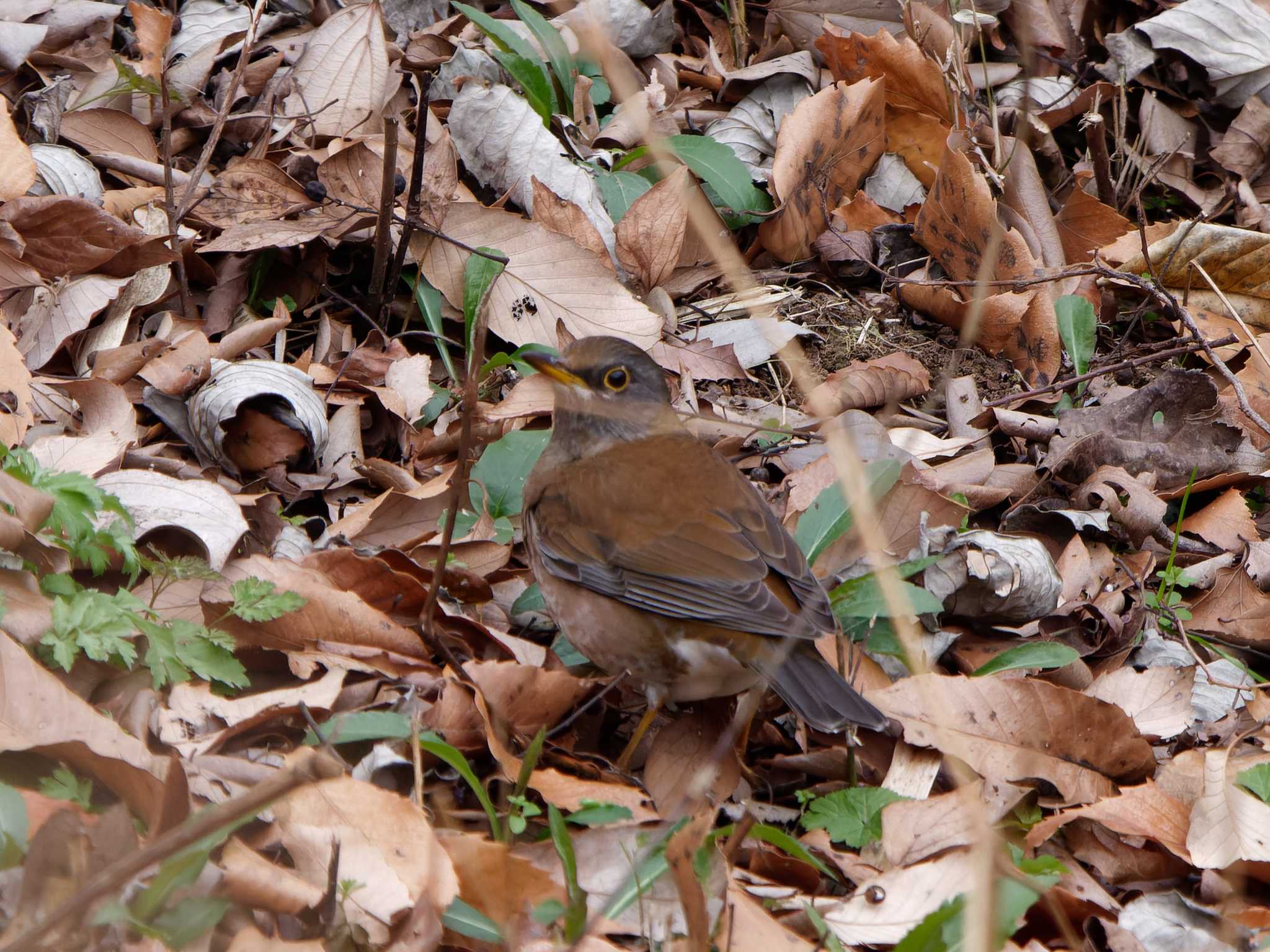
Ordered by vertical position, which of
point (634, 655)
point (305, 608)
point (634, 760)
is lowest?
point (634, 760)

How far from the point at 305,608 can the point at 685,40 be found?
4.99 m

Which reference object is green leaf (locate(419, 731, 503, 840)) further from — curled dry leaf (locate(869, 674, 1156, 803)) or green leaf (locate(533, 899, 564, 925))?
curled dry leaf (locate(869, 674, 1156, 803))

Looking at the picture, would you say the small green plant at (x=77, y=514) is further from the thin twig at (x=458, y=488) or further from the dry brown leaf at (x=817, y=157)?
the dry brown leaf at (x=817, y=157)

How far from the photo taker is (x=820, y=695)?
13.7 ft

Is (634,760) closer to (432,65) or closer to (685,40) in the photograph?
(432,65)

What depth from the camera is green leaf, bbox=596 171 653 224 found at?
21.2 ft

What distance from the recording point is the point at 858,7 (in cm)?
756

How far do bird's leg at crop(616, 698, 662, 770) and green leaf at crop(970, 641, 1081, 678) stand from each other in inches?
47.9

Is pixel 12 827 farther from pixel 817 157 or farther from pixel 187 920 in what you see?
pixel 817 157

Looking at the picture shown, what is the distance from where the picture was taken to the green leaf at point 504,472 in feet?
17.5

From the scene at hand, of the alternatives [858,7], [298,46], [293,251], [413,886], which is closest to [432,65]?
[298,46]

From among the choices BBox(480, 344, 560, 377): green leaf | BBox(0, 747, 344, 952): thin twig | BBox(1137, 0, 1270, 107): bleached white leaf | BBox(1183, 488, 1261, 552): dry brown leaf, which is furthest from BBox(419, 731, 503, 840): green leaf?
BBox(1137, 0, 1270, 107): bleached white leaf

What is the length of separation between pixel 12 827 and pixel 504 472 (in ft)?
8.81

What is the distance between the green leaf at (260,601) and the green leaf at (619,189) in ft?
10.3
